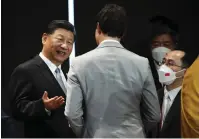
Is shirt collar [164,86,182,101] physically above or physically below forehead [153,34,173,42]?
below

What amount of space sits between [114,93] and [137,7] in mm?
1512

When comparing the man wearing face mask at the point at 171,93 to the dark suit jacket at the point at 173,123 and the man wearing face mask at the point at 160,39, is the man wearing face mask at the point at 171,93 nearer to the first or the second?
the dark suit jacket at the point at 173,123

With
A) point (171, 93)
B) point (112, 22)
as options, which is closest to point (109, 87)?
point (112, 22)

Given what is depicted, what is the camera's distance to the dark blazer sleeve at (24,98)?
7.68ft

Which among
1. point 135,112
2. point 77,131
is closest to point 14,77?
point 77,131

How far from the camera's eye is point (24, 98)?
2367mm

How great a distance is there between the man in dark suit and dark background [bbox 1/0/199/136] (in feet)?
2.03

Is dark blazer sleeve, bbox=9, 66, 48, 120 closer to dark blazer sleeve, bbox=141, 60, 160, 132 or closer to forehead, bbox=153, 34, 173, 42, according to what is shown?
dark blazer sleeve, bbox=141, 60, 160, 132

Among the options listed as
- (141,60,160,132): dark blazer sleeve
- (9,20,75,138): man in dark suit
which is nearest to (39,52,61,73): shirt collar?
(9,20,75,138): man in dark suit

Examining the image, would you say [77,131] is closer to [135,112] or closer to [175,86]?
[135,112]

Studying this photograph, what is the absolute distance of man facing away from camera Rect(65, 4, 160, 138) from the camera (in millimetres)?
2002

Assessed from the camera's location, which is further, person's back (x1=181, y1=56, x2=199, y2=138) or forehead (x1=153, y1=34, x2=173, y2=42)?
forehead (x1=153, y1=34, x2=173, y2=42)

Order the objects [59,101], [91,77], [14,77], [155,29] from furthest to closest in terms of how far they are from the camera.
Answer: [155,29], [14,77], [59,101], [91,77]

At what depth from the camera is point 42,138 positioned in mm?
2420
